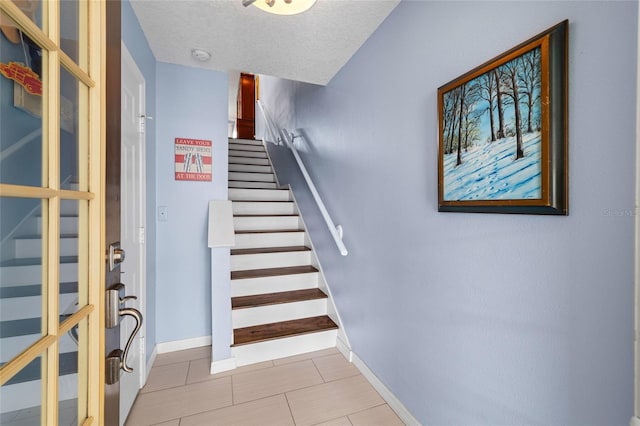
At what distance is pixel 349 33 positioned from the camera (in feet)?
5.77

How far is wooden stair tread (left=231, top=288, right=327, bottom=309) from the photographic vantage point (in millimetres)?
2271

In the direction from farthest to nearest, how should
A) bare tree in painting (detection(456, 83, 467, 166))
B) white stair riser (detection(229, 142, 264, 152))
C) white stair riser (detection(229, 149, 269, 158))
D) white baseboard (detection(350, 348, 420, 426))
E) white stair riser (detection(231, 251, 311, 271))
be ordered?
1. white stair riser (detection(229, 142, 264, 152))
2. white stair riser (detection(229, 149, 269, 158))
3. white stair riser (detection(231, 251, 311, 271))
4. white baseboard (detection(350, 348, 420, 426))
5. bare tree in painting (detection(456, 83, 467, 166))

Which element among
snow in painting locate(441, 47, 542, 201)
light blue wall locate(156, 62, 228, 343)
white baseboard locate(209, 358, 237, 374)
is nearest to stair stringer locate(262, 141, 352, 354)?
white baseboard locate(209, 358, 237, 374)

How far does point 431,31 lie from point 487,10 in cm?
30

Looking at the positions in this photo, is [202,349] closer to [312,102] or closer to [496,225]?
[496,225]

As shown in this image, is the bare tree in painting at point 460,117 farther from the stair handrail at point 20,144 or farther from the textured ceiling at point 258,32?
the stair handrail at point 20,144

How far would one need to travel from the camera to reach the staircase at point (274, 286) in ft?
7.09

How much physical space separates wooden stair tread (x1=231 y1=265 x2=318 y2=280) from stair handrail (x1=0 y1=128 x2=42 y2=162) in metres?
2.02

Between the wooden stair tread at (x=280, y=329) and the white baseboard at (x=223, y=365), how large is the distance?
120 millimetres

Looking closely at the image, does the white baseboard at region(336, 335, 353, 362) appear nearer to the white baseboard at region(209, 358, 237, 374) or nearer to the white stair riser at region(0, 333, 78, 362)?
the white baseboard at region(209, 358, 237, 374)

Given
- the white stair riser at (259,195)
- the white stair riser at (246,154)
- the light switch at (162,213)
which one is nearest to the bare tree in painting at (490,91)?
the light switch at (162,213)

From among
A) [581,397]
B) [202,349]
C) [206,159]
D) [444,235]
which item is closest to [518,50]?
[444,235]

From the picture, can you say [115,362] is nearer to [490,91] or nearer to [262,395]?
[262,395]

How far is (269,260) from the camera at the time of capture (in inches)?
107
